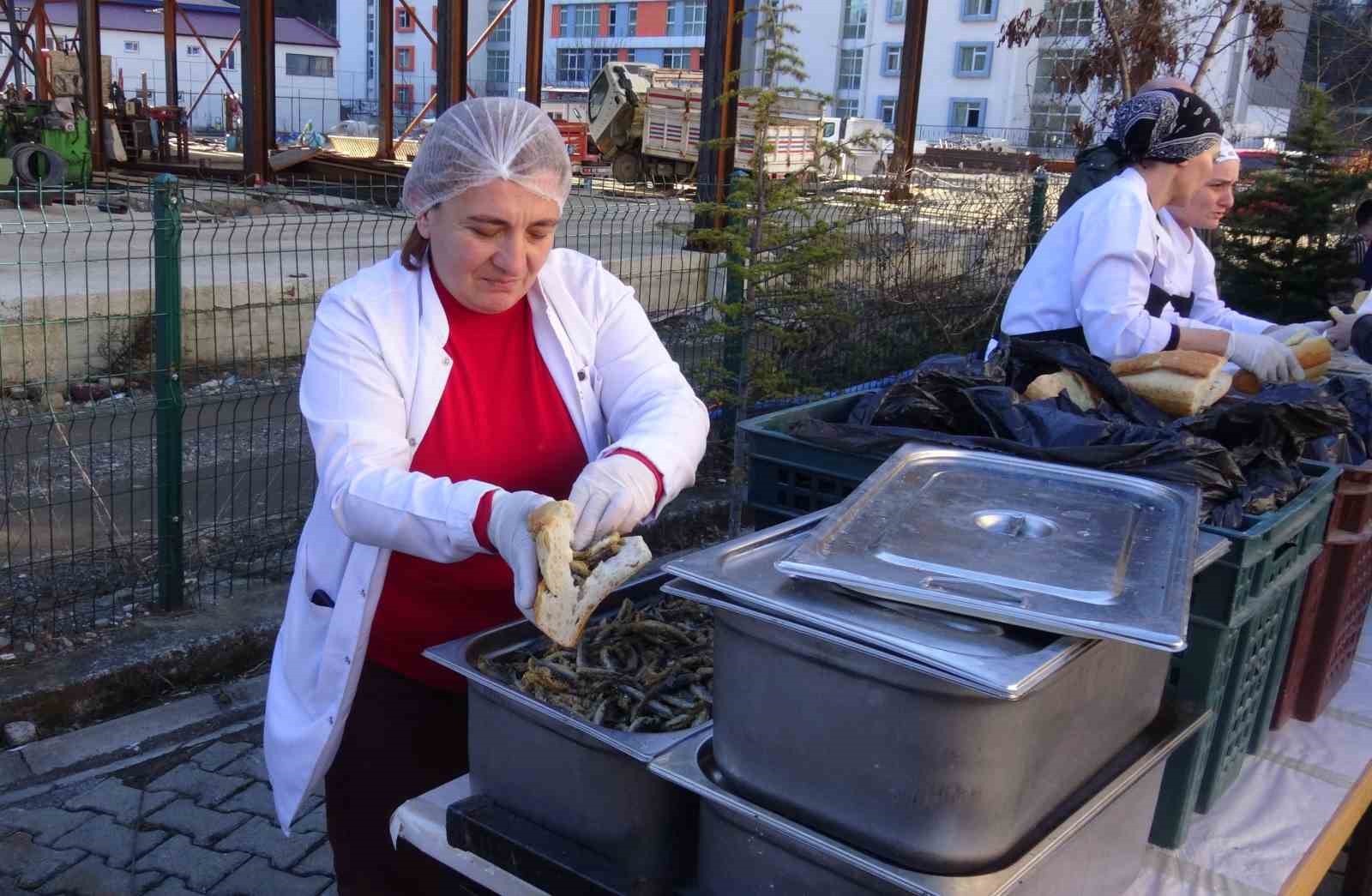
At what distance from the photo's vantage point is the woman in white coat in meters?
1.82

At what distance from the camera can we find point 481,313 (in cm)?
205

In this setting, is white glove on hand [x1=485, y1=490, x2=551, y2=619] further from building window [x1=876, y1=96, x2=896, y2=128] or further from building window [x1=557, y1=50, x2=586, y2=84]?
building window [x1=557, y1=50, x2=586, y2=84]

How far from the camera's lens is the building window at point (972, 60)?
46125mm

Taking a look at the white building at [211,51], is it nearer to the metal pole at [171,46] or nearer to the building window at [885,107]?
the metal pole at [171,46]

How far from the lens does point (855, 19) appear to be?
49.3 m

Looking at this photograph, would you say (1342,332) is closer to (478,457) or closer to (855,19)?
(478,457)

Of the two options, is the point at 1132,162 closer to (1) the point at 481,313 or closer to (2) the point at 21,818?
(1) the point at 481,313

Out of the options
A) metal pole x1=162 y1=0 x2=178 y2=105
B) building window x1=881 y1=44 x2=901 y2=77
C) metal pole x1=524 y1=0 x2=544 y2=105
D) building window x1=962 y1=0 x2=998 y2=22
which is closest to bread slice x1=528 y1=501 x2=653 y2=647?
metal pole x1=524 y1=0 x2=544 y2=105

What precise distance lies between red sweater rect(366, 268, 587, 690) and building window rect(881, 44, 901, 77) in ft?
159

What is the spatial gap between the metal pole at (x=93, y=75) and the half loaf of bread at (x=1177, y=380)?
579 inches

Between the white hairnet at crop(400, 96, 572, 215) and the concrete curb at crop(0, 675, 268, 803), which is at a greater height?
the white hairnet at crop(400, 96, 572, 215)

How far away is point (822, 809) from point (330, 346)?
44.3 inches

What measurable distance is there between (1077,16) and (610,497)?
10.3m

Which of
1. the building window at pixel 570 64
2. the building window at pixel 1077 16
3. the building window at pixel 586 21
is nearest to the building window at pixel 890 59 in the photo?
the building window at pixel 586 21
